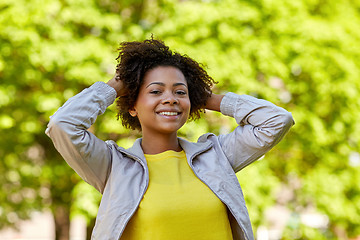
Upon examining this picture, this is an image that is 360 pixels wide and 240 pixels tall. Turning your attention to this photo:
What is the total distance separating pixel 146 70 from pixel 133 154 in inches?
16.9

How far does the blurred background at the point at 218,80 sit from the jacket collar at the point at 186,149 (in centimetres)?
420

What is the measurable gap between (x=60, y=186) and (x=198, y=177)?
6.10 metres

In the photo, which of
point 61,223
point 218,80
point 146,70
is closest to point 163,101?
→ point 146,70

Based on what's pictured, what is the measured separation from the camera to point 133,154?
2297mm

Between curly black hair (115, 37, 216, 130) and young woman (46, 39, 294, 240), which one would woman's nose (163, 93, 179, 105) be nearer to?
young woman (46, 39, 294, 240)

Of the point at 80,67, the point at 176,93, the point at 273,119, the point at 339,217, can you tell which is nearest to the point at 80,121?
the point at 176,93

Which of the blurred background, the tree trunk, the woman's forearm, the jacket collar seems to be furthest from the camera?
the tree trunk

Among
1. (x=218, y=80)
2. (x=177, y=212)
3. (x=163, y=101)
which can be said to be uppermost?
(x=218, y=80)

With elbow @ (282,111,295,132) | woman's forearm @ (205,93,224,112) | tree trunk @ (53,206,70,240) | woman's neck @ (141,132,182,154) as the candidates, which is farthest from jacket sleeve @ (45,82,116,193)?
tree trunk @ (53,206,70,240)

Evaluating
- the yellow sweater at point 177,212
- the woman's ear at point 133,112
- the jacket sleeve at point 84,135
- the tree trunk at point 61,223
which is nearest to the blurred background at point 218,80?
the tree trunk at point 61,223

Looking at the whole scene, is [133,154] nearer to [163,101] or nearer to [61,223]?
[163,101]

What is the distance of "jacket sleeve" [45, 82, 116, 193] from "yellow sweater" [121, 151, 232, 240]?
241mm

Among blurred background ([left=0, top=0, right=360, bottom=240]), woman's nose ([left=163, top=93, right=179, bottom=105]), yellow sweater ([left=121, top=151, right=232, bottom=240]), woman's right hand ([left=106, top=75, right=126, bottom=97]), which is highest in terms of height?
blurred background ([left=0, top=0, right=360, bottom=240])

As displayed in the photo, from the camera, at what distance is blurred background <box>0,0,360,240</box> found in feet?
22.2
